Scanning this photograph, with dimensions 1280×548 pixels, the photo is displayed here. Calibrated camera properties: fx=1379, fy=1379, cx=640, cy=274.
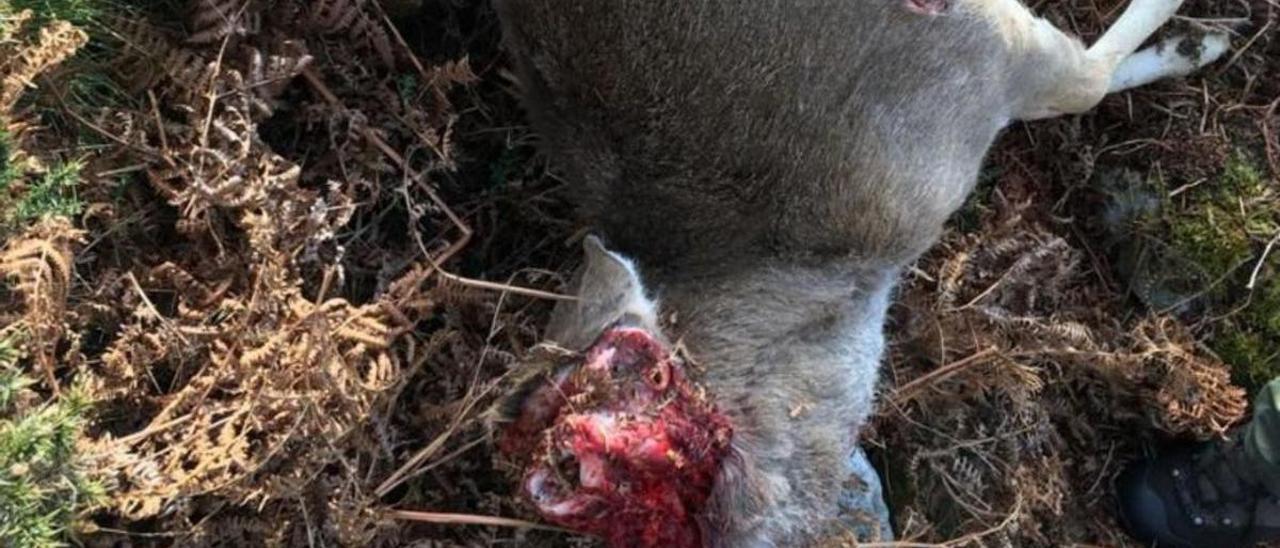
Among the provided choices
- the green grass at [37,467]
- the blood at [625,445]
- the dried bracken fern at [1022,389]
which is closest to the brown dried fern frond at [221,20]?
the green grass at [37,467]

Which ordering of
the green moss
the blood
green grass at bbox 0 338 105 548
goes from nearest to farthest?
green grass at bbox 0 338 105 548 < the blood < the green moss

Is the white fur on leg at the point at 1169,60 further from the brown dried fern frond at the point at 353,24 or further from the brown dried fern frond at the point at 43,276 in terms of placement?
the brown dried fern frond at the point at 43,276

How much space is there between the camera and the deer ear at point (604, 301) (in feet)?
10.6

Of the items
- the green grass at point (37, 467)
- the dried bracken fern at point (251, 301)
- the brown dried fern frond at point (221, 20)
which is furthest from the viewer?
the brown dried fern frond at point (221, 20)

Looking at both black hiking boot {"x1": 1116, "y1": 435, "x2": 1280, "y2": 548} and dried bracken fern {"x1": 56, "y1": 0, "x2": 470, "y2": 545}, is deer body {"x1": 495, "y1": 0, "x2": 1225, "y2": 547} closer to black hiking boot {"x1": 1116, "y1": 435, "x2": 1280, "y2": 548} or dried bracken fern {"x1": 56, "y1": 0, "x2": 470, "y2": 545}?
dried bracken fern {"x1": 56, "y1": 0, "x2": 470, "y2": 545}

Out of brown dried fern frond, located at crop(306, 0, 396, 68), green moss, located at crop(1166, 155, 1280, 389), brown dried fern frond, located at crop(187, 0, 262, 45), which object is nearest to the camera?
brown dried fern frond, located at crop(187, 0, 262, 45)

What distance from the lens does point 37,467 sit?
2939 mm

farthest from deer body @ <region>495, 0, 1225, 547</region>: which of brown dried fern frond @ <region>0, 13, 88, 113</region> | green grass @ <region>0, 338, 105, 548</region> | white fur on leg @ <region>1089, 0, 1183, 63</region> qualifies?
green grass @ <region>0, 338, 105, 548</region>

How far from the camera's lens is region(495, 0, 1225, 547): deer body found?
316cm

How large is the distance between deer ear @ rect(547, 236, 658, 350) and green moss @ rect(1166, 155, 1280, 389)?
1871 millimetres

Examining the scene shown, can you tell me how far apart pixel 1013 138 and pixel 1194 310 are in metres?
0.77

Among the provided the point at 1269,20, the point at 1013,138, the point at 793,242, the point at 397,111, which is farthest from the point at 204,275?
the point at 1269,20

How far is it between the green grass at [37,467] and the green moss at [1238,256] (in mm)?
3127

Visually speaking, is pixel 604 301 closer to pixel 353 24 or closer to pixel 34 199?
pixel 353 24
